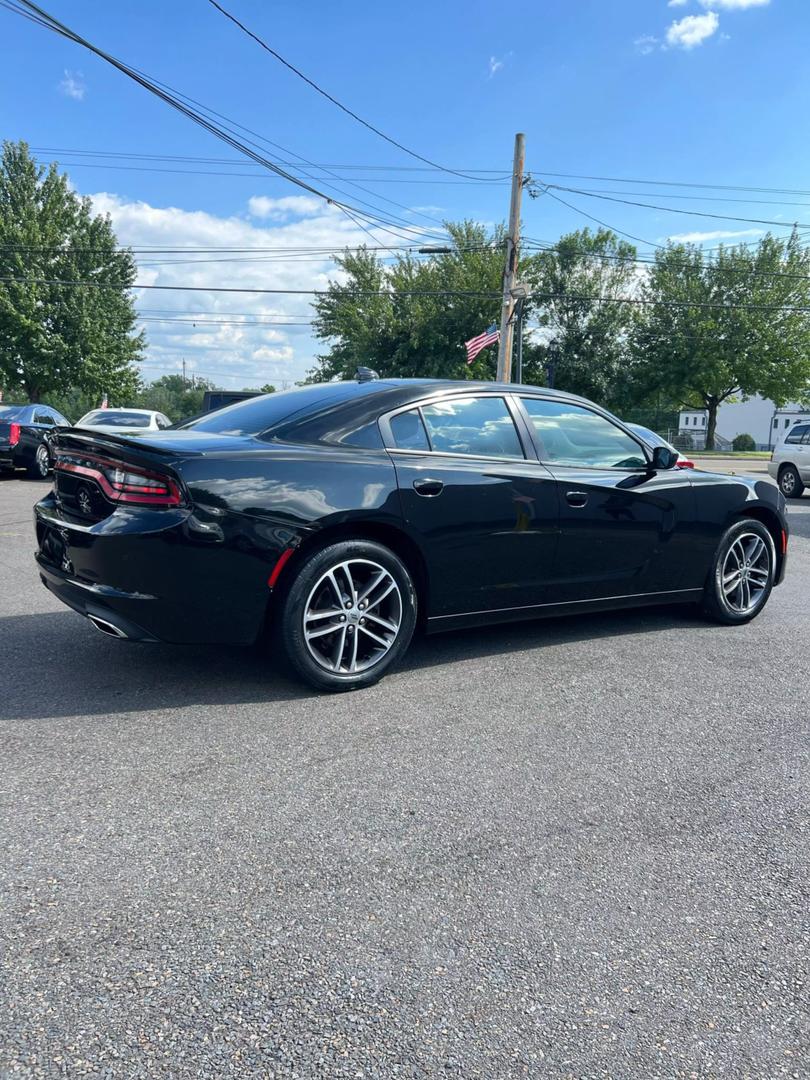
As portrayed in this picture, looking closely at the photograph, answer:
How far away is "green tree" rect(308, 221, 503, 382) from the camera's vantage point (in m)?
43.5

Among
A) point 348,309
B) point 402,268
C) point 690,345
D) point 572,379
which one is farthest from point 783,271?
point 348,309

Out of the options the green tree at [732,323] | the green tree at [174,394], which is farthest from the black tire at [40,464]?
the green tree at [174,394]

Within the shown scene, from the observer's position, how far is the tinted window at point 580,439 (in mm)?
4762

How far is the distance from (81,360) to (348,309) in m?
14.8

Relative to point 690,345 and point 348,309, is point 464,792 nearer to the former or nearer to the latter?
point 348,309

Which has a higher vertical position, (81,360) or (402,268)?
(402,268)

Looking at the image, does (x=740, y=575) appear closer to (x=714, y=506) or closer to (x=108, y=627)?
(x=714, y=506)

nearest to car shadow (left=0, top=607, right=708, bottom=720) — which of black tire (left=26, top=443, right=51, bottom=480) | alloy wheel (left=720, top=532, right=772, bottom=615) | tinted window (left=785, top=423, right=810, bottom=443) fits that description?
alloy wheel (left=720, top=532, right=772, bottom=615)

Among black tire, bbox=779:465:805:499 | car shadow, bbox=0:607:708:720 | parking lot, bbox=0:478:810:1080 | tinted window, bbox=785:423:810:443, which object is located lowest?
parking lot, bbox=0:478:810:1080

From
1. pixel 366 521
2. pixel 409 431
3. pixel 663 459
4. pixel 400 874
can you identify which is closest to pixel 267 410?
pixel 409 431

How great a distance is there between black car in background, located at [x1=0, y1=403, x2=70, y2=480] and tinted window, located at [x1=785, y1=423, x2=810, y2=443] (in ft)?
49.4

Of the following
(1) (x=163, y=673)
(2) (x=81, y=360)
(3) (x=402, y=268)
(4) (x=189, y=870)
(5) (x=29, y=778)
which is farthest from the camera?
(3) (x=402, y=268)

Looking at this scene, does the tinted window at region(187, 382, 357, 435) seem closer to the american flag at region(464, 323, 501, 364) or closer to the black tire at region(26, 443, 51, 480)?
the black tire at region(26, 443, 51, 480)

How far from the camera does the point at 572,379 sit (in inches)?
2002
